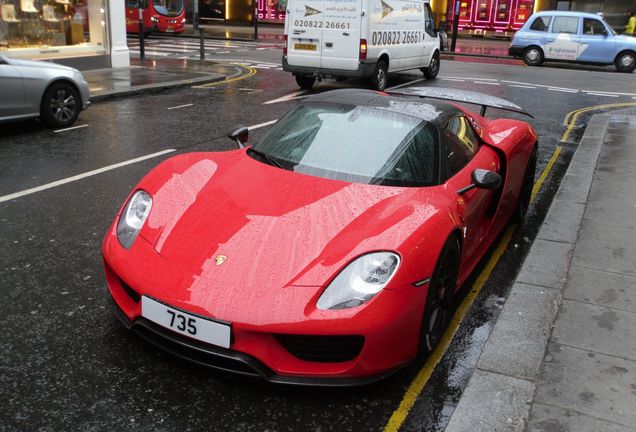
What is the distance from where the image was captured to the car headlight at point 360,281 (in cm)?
286

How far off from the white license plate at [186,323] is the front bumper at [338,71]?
1148cm

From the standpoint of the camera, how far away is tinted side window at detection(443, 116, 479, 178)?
409cm

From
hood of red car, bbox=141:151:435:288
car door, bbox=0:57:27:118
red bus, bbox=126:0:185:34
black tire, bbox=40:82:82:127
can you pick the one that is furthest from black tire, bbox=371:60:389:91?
red bus, bbox=126:0:185:34

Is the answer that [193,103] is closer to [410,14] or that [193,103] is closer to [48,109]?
[48,109]

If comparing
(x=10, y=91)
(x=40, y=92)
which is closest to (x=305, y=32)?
(x=40, y=92)

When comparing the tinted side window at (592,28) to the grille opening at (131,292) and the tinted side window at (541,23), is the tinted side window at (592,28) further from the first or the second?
the grille opening at (131,292)

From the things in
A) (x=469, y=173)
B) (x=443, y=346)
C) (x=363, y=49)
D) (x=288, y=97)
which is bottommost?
(x=443, y=346)

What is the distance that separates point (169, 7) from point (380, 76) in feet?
63.0

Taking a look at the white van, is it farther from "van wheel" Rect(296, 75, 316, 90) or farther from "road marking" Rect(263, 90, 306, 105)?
"road marking" Rect(263, 90, 306, 105)

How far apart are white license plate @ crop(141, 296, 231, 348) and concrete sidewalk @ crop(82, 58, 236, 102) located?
965 cm

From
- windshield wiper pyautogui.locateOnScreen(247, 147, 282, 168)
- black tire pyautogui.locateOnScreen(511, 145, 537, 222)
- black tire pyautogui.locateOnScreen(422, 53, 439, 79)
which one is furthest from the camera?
black tire pyautogui.locateOnScreen(422, 53, 439, 79)

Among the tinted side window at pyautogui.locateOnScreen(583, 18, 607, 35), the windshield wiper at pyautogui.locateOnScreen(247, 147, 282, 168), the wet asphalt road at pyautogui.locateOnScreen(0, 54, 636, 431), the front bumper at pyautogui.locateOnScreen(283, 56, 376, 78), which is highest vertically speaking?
the tinted side window at pyautogui.locateOnScreen(583, 18, 607, 35)

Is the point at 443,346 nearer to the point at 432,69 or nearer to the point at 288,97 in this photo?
the point at 288,97

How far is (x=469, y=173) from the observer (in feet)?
13.7
